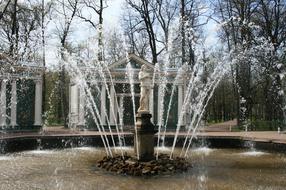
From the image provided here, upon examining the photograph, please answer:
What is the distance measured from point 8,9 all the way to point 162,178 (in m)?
27.8

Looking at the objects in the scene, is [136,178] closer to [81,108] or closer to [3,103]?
[3,103]

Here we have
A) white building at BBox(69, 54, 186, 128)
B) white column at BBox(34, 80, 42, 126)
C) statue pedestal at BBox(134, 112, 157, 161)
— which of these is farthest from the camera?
white building at BBox(69, 54, 186, 128)

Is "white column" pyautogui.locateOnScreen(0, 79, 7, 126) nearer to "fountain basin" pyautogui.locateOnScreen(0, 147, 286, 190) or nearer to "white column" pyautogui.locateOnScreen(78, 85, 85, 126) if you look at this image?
"white column" pyautogui.locateOnScreen(78, 85, 85, 126)

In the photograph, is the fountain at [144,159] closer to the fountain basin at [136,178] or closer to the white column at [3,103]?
the fountain basin at [136,178]

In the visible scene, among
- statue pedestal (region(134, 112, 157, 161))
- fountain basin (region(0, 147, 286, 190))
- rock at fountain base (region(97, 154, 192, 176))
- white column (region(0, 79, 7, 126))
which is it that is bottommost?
fountain basin (region(0, 147, 286, 190))

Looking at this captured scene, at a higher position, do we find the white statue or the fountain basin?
the white statue

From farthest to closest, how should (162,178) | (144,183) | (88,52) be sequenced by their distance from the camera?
(88,52) < (162,178) < (144,183)

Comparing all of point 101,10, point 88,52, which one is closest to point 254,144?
point 101,10

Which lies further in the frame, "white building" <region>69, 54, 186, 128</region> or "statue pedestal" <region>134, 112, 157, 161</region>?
"white building" <region>69, 54, 186, 128</region>

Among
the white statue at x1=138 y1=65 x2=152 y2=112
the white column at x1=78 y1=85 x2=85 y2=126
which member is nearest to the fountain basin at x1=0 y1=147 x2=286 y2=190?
the white statue at x1=138 y1=65 x2=152 y2=112

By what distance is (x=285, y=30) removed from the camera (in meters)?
34.1

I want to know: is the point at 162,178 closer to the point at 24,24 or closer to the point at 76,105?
the point at 76,105

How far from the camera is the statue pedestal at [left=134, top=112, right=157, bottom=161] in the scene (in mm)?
12750

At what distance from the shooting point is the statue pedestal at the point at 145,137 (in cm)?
1275
